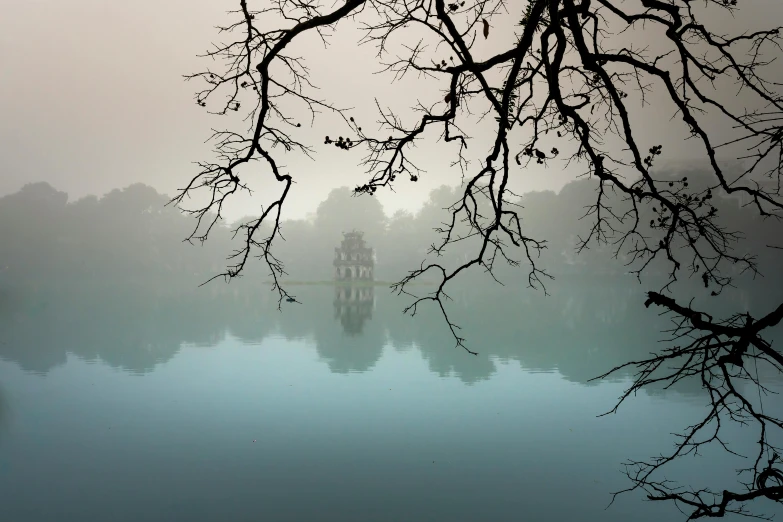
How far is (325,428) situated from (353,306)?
55.7 ft

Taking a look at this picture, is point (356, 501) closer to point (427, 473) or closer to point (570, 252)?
point (427, 473)

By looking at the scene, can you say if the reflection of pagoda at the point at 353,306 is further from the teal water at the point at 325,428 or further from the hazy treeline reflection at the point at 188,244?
the hazy treeline reflection at the point at 188,244

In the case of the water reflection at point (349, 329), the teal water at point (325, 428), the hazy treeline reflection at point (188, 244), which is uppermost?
the hazy treeline reflection at point (188, 244)

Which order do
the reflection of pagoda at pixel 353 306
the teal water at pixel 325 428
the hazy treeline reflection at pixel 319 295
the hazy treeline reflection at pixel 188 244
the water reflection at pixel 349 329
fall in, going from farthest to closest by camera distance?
the hazy treeline reflection at pixel 188 244 → the reflection of pagoda at pixel 353 306 → the hazy treeline reflection at pixel 319 295 → the water reflection at pixel 349 329 → the teal water at pixel 325 428

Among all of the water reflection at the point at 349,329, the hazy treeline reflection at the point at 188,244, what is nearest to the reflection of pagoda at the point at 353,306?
the water reflection at the point at 349,329

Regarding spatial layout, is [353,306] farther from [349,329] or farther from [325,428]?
[325,428]

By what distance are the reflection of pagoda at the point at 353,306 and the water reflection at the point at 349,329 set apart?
51 millimetres

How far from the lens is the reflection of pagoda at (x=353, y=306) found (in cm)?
1844

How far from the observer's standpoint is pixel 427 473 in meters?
6.08

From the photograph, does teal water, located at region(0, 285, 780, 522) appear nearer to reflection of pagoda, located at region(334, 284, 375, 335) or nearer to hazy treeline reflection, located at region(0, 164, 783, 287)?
reflection of pagoda, located at region(334, 284, 375, 335)

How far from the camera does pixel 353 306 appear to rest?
24531 millimetres

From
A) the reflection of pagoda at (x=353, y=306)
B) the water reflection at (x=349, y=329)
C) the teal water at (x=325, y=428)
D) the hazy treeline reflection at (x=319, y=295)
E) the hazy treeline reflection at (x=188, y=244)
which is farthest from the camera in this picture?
the hazy treeline reflection at (x=188, y=244)

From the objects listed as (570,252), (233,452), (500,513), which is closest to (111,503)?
(233,452)

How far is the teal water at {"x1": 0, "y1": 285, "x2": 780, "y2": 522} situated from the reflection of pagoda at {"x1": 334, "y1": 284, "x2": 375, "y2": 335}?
7.39 ft
